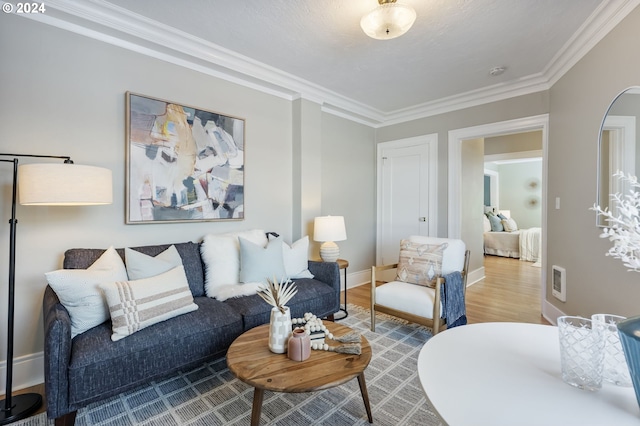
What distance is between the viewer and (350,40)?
263 cm

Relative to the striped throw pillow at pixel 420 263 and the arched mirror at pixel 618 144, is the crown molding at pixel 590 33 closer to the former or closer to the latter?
the arched mirror at pixel 618 144

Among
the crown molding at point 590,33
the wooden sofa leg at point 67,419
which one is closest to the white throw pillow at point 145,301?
the wooden sofa leg at point 67,419

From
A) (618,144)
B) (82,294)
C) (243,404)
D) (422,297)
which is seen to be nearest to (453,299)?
(422,297)

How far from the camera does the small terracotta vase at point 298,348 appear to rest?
156 centimetres

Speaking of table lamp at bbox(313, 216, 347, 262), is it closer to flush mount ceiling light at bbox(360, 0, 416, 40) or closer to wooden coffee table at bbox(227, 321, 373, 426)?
wooden coffee table at bbox(227, 321, 373, 426)

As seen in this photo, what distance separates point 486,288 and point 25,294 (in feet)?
16.5

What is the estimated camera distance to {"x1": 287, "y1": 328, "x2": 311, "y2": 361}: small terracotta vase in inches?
61.3

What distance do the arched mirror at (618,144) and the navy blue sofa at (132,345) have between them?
8.26 ft

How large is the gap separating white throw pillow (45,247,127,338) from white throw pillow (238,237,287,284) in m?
0.97

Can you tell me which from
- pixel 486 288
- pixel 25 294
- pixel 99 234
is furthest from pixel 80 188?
pixel 486 288

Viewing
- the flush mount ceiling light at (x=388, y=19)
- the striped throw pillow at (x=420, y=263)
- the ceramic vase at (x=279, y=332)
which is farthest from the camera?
the striped throw pillow at (x=420, y=263)

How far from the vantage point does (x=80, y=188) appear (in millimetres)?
1771

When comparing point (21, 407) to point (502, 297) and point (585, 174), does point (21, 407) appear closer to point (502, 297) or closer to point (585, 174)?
point (585, 174)

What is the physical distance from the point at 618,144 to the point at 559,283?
4.94ft
